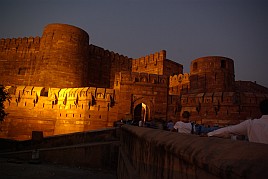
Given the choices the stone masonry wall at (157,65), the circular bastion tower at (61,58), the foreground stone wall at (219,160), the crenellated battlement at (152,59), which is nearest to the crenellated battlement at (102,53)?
the crenellated battlement at (152,59)

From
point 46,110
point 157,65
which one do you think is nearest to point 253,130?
point 46,110

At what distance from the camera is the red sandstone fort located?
14.2 meters

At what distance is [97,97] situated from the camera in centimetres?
1516

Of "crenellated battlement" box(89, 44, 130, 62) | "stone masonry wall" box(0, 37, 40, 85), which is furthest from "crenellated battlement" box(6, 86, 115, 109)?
"crenellated battlement" box(89, 44, 130, 62)

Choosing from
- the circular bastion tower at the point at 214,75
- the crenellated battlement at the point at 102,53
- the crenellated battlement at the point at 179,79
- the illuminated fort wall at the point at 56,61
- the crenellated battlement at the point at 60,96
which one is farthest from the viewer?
the crenellated battlement at the point at 102,53

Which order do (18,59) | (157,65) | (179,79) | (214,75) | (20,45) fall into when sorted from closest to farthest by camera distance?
(214,75) → (179,79) → (18,59) → (20,45) → (157,65)

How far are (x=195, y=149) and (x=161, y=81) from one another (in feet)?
47.7

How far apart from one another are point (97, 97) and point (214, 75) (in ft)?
35.1

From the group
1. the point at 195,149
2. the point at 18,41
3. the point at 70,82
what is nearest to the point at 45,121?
the point at 70,82

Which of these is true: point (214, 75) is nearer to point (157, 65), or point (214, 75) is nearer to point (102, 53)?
point (157, 65)

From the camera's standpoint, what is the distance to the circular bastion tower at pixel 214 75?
779 inches

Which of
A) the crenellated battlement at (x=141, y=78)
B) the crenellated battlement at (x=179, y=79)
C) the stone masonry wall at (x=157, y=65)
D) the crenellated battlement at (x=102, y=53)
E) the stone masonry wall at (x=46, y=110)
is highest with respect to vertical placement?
the crenellated battlement at (x=102, y=53)

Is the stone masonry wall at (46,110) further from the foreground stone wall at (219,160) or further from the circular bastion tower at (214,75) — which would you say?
the foreground stone wall at (219,160)

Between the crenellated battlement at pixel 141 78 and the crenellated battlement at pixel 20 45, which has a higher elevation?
the crenellated battlement at pixel 20 45
